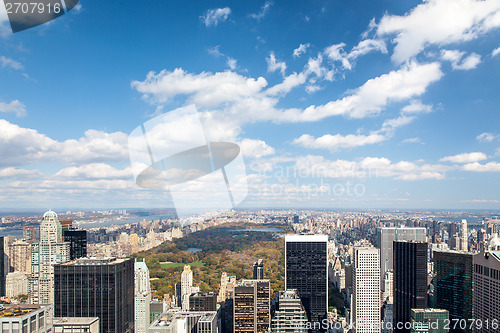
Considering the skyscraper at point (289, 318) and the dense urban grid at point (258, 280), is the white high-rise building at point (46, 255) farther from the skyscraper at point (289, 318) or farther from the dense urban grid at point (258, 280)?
the skyscraper at point (289, 318)

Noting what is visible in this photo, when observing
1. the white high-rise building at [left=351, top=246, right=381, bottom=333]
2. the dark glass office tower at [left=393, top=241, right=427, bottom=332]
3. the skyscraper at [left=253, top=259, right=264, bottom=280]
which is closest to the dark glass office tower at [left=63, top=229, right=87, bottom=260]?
the skyscraper at [left=253, top=259, right=264, bottom=280]

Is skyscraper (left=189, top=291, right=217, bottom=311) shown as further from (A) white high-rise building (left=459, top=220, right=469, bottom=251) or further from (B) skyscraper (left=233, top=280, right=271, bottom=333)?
(A) white high-rise building (left=459, top=220, right=469, bottom=251)

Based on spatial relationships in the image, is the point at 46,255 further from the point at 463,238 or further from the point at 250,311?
the point at 463,238

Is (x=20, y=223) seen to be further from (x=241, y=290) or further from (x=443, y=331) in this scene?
(x=443, y=331)

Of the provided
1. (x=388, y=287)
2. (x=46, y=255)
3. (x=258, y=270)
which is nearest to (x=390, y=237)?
(x=388, y=287)

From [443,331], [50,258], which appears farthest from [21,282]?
[443,331]

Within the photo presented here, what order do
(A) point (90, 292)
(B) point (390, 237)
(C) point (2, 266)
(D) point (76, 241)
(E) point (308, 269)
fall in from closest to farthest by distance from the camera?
(A) point (90, 292) → (D) point (76, 241) → (C) point (2, 266) → (E) point (308, 269) → (B) point (390, 237)

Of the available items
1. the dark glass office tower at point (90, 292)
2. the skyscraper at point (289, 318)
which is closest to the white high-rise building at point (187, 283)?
the dark glass office tower at point (90, 292)
